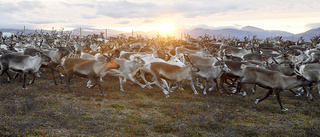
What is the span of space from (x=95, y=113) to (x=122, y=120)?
1115 mm

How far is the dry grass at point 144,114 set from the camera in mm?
6438

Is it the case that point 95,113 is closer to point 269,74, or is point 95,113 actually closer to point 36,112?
point 36,112

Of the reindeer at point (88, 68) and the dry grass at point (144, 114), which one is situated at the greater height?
the reindeer at point (88, 68)

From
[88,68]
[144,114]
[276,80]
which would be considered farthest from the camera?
[88,68]

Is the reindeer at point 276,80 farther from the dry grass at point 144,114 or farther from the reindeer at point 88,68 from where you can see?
the reindeer at point 88,68

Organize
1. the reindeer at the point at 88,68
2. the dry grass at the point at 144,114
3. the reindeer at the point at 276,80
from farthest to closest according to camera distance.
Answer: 1. the reindeer at the point at 88,68
2. the reindeer at the point at 276,80
3. the dry grass at the point at 144,114

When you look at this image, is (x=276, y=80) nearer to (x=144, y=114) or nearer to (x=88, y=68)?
(x=144, y=114)

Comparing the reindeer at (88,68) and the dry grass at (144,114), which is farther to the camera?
the reindeer at (88,68)

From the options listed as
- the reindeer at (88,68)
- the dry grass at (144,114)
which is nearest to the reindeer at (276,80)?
the dry grass at (144,114)

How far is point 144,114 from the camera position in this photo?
788cm

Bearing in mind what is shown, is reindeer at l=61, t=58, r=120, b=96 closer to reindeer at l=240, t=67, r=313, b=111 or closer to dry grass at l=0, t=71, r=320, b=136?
dry grass at l=0, t=71, r=320, b=136

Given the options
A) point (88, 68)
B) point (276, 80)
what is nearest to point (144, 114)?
Answer: point (88, 68)

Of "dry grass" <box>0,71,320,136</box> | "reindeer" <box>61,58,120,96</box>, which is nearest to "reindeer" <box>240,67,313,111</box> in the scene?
"dry grass" <box>0,71,320,136</box>

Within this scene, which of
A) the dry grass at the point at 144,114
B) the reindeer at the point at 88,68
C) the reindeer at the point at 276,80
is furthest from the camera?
the reindeer at the point at 88,68
